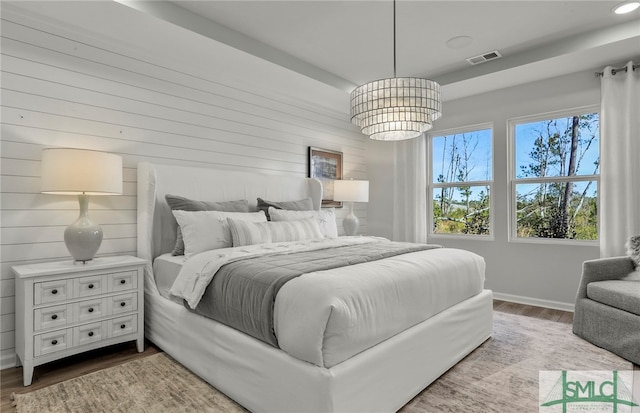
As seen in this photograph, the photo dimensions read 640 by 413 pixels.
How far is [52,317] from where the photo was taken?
2137 millimetres

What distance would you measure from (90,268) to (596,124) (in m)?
4.76

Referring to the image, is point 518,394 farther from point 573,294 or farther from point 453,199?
point 453,199

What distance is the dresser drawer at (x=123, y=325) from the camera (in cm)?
239

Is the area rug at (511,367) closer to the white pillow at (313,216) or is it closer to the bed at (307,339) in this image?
the bed at (307,339)

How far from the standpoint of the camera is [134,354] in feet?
8.23

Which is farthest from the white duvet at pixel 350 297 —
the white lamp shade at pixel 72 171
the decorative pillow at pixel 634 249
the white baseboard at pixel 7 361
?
the decorative pillow at pixel 634 249

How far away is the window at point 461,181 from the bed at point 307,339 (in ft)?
6.02

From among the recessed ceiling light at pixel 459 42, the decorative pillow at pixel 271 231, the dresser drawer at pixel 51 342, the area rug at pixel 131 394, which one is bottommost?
the area rug at pixel 131 394

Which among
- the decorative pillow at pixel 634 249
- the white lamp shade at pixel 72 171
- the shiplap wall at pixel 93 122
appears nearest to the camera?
the white lamp shade at pixel 72 171

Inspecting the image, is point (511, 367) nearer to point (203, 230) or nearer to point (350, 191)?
point (203, 230)

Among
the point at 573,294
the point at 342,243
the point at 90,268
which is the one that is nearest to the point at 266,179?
the point at 342,243

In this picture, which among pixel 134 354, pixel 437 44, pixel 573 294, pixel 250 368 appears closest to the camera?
pixel 250 368

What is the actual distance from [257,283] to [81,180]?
144 centimetres

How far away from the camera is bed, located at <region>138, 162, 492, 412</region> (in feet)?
4.86
